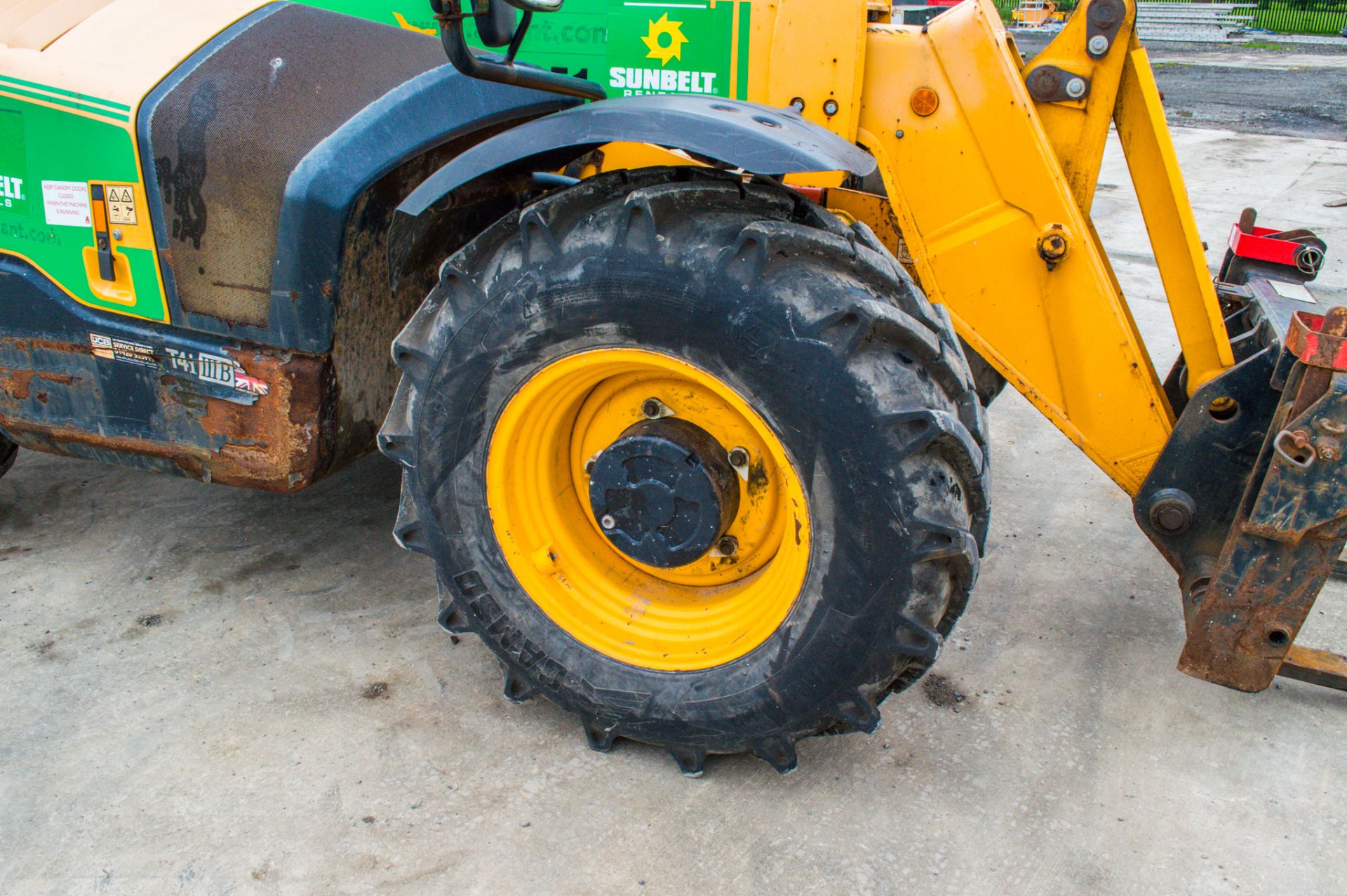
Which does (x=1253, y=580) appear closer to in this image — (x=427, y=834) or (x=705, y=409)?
(x=705, y=409)

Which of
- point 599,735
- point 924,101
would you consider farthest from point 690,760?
point 924,101

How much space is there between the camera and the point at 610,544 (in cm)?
259

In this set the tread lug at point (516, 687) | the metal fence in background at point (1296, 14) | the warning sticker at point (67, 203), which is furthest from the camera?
the metal fence in background at point (1296, 14)

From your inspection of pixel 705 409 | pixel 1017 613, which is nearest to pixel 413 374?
pixel 705 409

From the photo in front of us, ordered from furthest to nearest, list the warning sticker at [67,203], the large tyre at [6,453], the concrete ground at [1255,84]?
the concrete ground at [1255,84]
the large tyre at [6,453]
the warning sticker at [67,203]

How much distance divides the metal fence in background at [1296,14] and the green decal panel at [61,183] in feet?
93.0

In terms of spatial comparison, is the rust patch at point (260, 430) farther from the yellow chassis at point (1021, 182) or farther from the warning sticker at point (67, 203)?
the yellow chassis at point (1021, 182)

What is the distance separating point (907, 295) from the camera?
2.10 m

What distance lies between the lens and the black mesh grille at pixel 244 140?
97.2 inches

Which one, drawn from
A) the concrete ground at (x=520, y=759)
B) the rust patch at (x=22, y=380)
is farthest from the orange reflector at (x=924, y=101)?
the rust patch at (x=22, y=380)

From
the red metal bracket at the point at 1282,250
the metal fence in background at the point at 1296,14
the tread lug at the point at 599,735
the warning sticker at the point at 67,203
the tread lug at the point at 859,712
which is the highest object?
the red metal bracket at the point at 1282,250

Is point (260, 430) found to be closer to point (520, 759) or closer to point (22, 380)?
point (22, 380)

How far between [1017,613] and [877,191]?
134 cm

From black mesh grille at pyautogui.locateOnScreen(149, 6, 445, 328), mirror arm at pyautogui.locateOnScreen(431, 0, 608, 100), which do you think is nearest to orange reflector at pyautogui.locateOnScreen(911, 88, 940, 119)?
mirror arm at pyautogui.locateOnScreen(431, 0, 608, 100)
